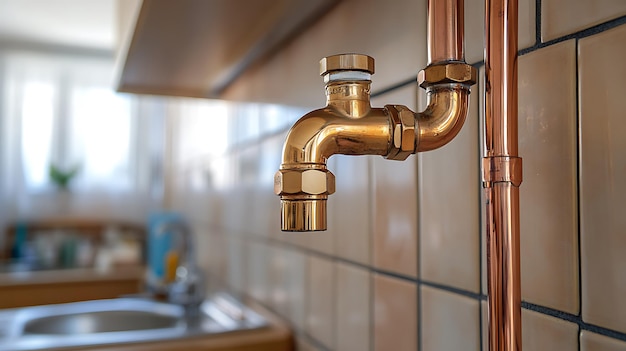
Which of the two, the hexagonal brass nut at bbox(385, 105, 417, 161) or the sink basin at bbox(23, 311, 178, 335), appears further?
the sink basin at bbox(23, 311, 178, 335)

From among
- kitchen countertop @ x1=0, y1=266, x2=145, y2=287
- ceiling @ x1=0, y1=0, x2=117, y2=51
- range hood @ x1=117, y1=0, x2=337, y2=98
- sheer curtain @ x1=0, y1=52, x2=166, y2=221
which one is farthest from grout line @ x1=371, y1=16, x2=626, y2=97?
sheer curtain @ x1=0, y1=52, x2=166, y2=221

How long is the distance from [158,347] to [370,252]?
1.38 ft

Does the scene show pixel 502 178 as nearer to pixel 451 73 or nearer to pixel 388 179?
pixel 451 73

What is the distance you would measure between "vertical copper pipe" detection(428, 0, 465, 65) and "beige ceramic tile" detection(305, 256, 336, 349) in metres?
0.47

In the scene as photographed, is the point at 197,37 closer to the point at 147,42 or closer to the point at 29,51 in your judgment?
the point at 147,42

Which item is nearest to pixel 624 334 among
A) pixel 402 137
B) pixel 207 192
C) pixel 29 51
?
pixel 402 137

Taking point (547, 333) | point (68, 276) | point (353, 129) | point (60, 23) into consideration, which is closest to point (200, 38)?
point (353, 129)

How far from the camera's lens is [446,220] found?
0.55m

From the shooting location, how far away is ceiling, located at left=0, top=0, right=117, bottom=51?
2.65m

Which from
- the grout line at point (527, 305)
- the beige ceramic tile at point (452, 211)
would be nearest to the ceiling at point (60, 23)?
the grout line at point (527, 305)

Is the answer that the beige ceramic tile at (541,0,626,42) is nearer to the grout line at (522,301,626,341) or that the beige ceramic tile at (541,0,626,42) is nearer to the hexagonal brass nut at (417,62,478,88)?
the hexagonal brass nut at (417,62,478,88)

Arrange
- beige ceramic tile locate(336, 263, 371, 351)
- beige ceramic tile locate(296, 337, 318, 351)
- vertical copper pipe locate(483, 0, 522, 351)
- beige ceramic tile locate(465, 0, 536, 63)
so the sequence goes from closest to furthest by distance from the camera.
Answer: vertical copper pipe locate(483, 0, 522, 351), beige ceramic tile locate(465, 0, 536, 63), beige ceramic tile locate(336, 263, 371, 351), beige ceramic tile locate(296, 337, 318, 351)

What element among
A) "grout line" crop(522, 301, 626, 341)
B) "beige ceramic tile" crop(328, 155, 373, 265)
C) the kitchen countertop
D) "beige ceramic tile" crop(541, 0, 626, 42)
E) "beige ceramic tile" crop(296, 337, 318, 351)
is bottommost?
the kitchen countertop

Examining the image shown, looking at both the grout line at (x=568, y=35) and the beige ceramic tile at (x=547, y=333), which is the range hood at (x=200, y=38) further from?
the beige ceramic tile at (x=547, y=333)
